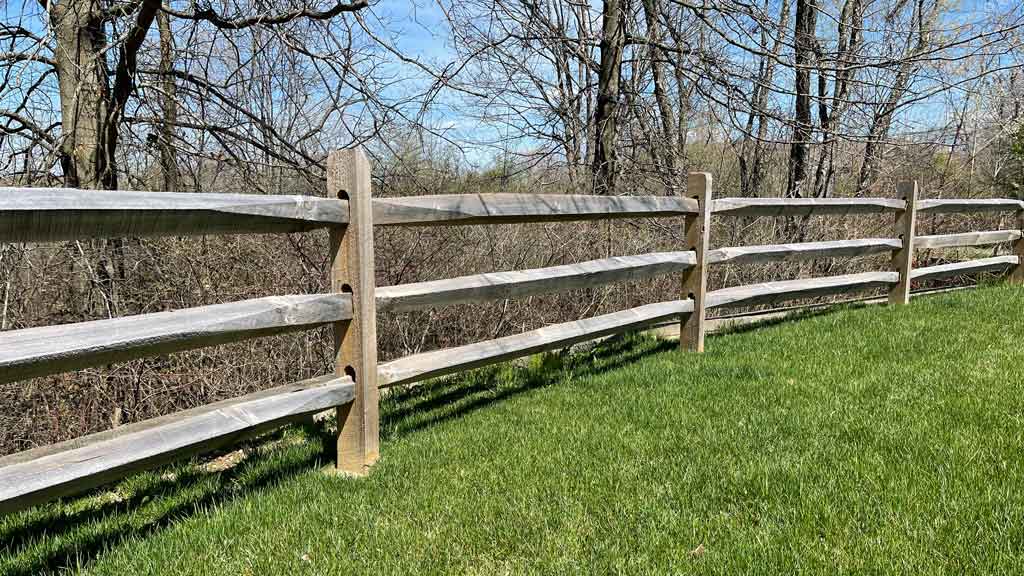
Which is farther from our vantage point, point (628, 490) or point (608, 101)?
point (608, 101)

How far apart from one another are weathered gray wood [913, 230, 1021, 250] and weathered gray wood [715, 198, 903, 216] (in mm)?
704

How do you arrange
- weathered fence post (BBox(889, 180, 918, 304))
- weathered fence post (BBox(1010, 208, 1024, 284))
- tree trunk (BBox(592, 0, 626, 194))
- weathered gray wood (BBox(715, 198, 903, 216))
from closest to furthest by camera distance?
weathered gray wood (BBox(715, 198, 903, 216)) < weathered fence post (BBox(889, 180, 918, 304)) < tree trunk (BBox(592, 0, 626, 194)) < weathered fence post (BBox(1010, 208, 1024, 284))

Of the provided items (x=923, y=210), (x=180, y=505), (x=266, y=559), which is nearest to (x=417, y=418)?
(x=180, y=505)

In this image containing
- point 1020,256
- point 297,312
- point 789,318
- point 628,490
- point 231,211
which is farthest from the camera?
point 1020,256

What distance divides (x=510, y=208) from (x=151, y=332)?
2286 mm

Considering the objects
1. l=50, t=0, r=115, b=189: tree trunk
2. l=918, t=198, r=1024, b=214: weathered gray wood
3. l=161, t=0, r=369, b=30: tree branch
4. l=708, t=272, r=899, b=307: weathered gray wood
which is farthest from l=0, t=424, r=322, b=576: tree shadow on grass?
l=918, t=198, r=1024, b=214: weathered gray wood

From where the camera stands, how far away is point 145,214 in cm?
265

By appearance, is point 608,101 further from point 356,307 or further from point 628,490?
point 628,490

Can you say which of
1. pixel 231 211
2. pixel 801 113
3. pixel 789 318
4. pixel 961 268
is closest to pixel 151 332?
pixel 231 211

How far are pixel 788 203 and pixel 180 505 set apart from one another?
18.8 feet

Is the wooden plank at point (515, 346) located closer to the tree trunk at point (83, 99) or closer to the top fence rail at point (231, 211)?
the top fence rail at point (231, 211)

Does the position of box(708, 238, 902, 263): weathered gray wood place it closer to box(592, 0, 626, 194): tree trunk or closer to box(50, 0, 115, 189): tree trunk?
box(592, 0, 626, 194): tree trunk

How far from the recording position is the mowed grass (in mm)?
2553

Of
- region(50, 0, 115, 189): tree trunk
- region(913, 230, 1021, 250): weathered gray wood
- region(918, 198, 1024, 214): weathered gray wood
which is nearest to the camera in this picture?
region(50, 0, 115, 189): tree trunk
